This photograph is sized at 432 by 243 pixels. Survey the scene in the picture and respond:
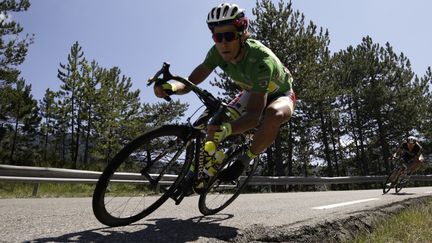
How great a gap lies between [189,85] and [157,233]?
1.45m

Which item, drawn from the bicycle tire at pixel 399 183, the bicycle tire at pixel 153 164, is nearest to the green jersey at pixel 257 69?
the bicycle tire at pixel 153 164

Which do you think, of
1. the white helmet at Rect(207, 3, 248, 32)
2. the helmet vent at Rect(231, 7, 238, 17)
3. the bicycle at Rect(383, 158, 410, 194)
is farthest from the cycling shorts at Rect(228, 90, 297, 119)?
the bicycle at Rect(383, 158, 410, 194)

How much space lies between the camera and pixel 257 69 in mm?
3605

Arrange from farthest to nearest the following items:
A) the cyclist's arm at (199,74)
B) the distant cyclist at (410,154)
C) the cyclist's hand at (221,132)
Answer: the distant cyclist at (410,154) → the cyclist's arm at (199,74) → the cyclist's hand at (221,132)

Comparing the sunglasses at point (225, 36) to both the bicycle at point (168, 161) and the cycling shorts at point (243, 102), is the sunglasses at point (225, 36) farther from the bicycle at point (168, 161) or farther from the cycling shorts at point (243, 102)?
the cycling shorts at point (243, 102)

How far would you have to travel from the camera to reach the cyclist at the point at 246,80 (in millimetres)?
3537

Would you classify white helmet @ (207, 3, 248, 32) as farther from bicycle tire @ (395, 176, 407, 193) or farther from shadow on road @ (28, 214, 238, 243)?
bicycle tire @ (395, 176, 407, 193)

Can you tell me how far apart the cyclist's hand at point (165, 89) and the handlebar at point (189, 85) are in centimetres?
4

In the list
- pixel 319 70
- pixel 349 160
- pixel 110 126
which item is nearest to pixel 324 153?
pixel 349 160

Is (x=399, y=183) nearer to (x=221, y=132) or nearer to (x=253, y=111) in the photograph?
(x=253, y=111)

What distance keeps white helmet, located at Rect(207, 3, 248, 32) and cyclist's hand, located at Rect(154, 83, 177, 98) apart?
2.23 feet

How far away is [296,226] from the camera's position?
11.5ft

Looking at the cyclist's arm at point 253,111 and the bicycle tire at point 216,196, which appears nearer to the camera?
the cyclist's arm at point 253,111

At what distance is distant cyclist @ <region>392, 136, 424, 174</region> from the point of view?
1280cm
